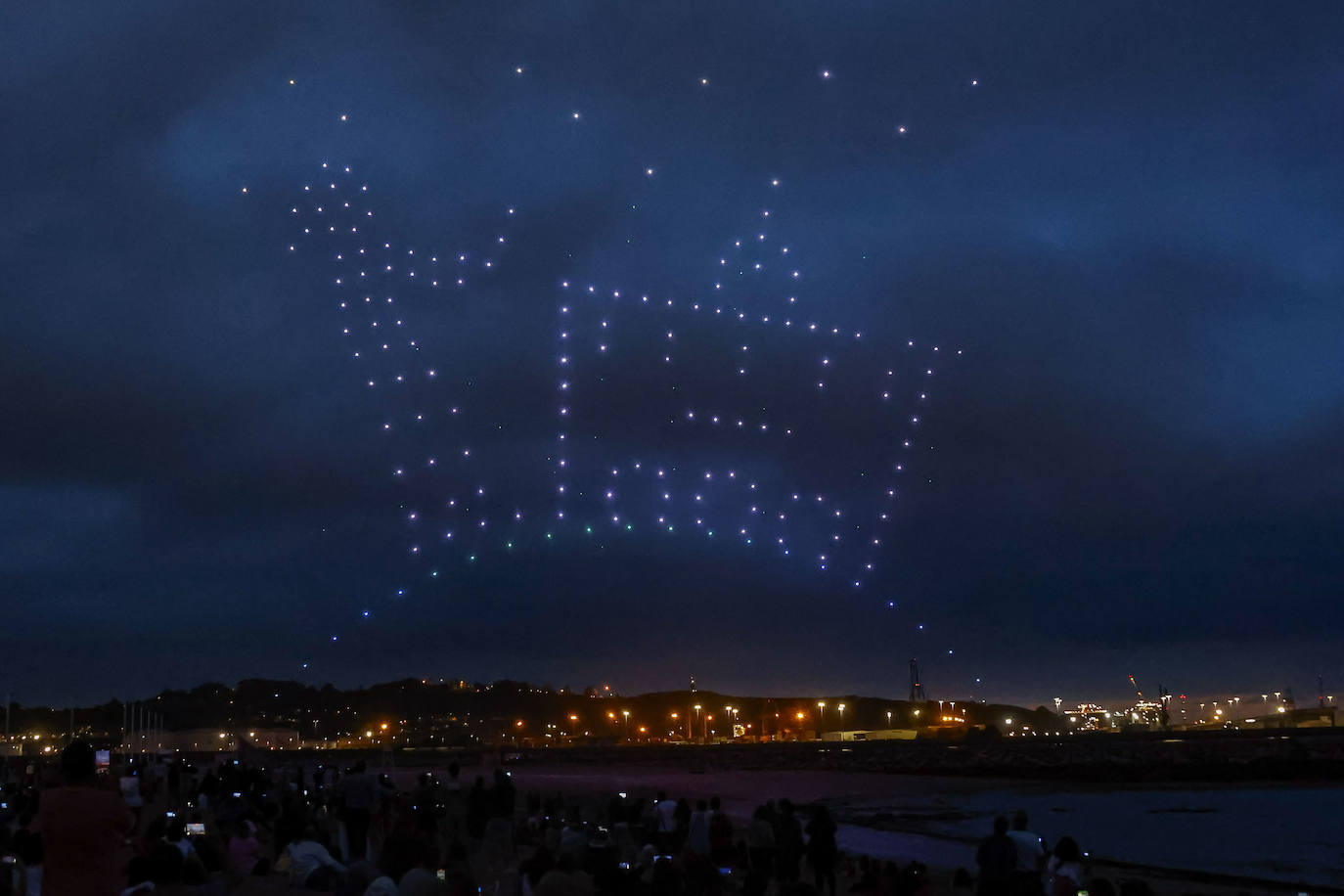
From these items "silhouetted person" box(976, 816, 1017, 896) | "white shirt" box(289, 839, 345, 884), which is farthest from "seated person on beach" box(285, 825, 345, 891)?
"silhouetted person" box(976, 816, 1017, 896)

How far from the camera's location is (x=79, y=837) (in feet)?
16.6

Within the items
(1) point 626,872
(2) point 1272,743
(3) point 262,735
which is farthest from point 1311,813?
(3) point 262,735

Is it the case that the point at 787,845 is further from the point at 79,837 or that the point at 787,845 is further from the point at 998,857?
the point at 79,837

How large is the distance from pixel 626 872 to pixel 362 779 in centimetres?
521

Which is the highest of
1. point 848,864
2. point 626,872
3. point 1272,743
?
point 626,872

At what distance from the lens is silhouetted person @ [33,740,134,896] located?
16.5 feet

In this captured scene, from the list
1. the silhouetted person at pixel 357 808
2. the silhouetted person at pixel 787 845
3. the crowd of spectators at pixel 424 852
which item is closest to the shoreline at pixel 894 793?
the silhouetted person at pixel 787 845

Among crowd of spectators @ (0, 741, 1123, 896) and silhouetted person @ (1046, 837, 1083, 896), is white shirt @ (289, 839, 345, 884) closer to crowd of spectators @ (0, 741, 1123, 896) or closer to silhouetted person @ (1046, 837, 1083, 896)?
crowd of spectators @ (0, 741, 1123, 896)

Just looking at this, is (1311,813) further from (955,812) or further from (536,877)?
(536,877)

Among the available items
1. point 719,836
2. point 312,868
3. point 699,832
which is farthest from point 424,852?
point 719,836

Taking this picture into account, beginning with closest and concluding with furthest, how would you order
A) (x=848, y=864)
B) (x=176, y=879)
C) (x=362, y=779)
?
(x=176, y=879)
(x=362, y=779)
(x=848, y=864)

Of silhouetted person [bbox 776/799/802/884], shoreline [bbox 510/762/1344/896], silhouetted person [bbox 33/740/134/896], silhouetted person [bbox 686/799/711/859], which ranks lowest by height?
shoreline [bbox 510/762/1344/896]

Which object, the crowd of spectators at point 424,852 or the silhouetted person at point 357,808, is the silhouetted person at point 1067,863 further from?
the silhouetted person at point 357,808

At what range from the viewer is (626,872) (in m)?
9.75
